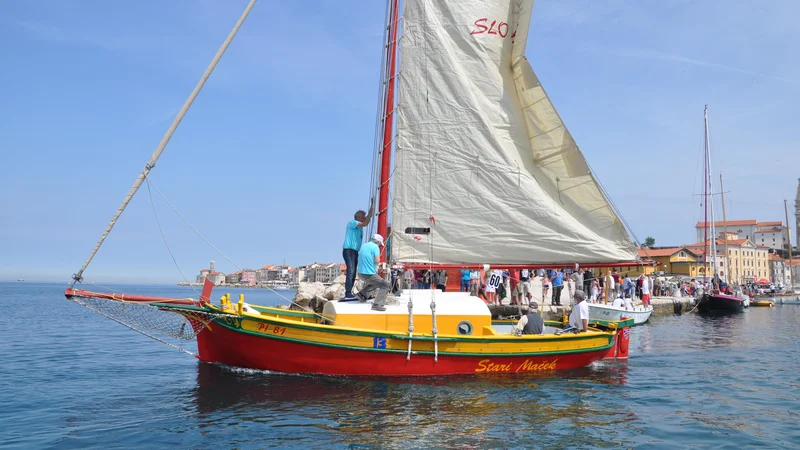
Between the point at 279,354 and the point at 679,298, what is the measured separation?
120 feet

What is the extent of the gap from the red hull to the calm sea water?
24cm

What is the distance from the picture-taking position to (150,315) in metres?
11.9

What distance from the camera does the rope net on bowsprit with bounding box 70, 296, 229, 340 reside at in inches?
452

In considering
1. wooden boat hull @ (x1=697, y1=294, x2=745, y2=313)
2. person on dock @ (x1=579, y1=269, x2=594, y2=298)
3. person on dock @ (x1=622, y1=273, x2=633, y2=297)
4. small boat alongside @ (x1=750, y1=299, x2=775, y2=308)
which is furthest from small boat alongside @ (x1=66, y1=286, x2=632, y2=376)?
small boat alongside @ (x1=750, y1=299, x2=775, y2=308)

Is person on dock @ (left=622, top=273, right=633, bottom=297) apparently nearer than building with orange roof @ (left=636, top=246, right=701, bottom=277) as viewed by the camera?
Yes

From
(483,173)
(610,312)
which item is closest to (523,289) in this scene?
(610,312)

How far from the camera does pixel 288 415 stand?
982 centimetres

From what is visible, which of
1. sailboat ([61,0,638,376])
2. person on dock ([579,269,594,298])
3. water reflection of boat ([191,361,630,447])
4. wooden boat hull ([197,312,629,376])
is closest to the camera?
water reflection of boat ([191,361,630,447])

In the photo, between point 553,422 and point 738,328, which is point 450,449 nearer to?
point 553,422

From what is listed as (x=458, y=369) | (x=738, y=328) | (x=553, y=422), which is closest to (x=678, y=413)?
(x=553, y=422)

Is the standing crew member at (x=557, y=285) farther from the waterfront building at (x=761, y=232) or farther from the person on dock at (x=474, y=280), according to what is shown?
the waterfront building at (x=761, y=232)

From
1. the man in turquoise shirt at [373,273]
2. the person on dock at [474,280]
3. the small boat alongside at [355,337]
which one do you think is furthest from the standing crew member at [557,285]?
the man in turquoise shirt at [373,273]

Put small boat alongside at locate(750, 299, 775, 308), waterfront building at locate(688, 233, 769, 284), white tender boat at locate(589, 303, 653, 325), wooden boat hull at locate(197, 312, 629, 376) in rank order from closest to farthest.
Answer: wooden boat hull at locate(197, 312, 629, 376)
white tender boat at locate(589, 303, 653, 325)
small boat alongside at locate(750, 299, 775, 308)
waterfront building at locate(688, 233, 769, 284)

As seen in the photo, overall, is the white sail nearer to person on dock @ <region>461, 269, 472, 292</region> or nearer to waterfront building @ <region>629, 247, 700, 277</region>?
person on dock @ <region>461, 269, 472, 292</region>
